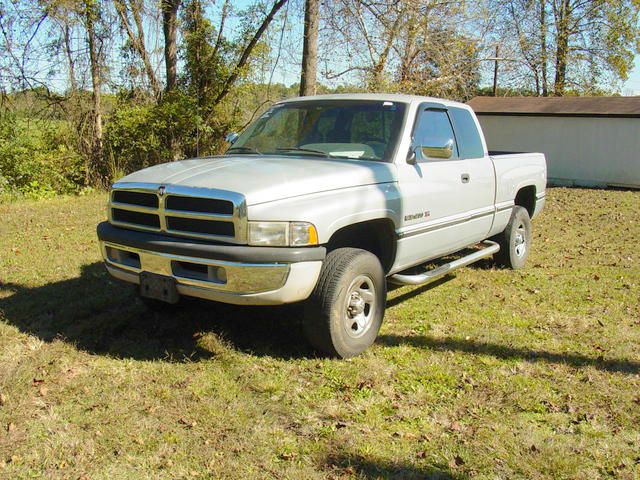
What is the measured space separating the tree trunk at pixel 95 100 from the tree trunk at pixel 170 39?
73.3 inches

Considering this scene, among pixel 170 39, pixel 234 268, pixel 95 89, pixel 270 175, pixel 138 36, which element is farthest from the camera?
pixel 170 39

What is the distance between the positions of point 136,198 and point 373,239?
1919 mm

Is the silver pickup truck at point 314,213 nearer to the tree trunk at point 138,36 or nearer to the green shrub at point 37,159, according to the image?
the green shrub at point 37,159

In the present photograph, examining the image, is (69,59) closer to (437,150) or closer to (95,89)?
(95,89)

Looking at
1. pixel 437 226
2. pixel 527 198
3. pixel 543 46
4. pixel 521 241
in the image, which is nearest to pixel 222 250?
pixel 437 226

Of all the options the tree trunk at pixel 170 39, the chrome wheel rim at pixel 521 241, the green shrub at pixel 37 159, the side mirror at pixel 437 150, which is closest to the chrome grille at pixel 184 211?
the side mirror at pixel 437 150

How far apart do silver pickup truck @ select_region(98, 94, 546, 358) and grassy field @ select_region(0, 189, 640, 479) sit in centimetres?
51

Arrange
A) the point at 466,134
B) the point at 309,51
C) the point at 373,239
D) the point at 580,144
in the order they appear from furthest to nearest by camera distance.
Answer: the point at 580,144 → the point at 309,51 → the point at 466,134 → the point at 373,239

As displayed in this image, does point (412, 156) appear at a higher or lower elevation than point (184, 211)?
higher

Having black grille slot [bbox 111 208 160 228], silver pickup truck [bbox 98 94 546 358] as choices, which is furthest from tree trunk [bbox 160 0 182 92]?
black grille slot [bbox 111 208 160 228]

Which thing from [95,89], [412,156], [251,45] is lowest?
[412,156]

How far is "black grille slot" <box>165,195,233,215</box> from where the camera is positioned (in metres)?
4.00

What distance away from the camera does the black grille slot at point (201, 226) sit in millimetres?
4039

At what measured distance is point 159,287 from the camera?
169 inches
